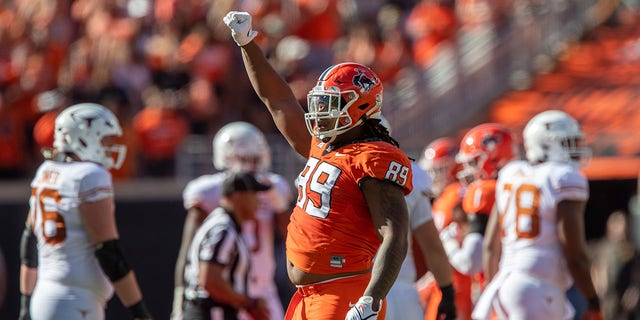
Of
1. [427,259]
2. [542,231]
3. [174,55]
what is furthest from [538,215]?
[174,55]

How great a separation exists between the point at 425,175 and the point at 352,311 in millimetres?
2047

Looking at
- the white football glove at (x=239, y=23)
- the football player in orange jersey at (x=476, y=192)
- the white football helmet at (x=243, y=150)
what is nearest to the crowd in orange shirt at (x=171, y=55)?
the white football helmet at (x=243, y=150)

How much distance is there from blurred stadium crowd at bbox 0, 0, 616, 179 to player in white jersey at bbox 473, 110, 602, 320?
6.74 m

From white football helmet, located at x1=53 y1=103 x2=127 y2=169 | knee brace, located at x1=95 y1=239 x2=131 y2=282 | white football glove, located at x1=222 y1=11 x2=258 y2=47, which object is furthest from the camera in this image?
white football helmet, located at x1=53 y1=103 x2=127 y2=169

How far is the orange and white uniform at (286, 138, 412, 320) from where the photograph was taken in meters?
5.37

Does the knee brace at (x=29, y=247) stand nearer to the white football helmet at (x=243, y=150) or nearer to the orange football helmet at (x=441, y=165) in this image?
the white football helmet at (x=243, y=150)

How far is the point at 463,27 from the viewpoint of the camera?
617 inches

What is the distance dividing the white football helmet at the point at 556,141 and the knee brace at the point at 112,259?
99.2 inches

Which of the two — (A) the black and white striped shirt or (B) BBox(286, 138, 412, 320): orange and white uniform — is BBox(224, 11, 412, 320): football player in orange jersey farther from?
(A) the black and white striped shirt

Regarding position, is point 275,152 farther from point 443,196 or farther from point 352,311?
point 352,311

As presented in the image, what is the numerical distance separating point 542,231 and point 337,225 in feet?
7.48

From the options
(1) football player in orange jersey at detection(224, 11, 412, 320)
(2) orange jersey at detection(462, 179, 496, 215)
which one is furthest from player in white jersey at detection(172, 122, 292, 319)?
(1) football player in orange jersey at detection(224, 11, 412, 320)

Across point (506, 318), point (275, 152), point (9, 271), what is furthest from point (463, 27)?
point (506, 318)

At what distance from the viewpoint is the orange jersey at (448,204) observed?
8172 mm
